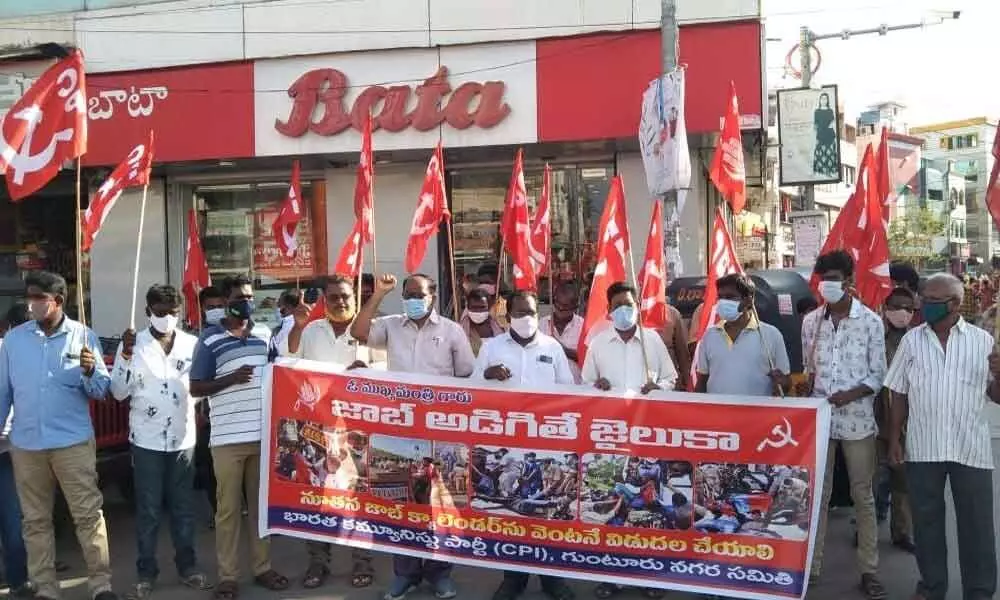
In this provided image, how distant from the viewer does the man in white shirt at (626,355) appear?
218 inches

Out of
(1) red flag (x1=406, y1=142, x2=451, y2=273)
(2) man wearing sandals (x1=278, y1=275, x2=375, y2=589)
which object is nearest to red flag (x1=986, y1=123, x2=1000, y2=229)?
(2) man wearing sandals (x1=278, y1=275, x2=375, y2=589)

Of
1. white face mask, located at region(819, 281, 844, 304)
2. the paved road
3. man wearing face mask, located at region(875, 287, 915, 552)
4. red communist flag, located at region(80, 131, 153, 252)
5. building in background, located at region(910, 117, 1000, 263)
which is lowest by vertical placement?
the paved road

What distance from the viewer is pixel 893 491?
6.39 metres

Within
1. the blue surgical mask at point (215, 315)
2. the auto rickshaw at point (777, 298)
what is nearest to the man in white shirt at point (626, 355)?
the auto rickshaw at point (777, 298)

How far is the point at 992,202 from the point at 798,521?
1.97 m

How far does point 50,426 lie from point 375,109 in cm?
816

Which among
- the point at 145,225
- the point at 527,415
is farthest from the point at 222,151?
the point at 527,415

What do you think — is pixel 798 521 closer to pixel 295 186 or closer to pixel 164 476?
pixel 164 476

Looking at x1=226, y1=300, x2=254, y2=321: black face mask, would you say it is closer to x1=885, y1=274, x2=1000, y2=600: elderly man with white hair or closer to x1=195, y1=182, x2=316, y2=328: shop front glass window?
x1=885, y1=274, x2=1000, y2=600: elderly man with white hair

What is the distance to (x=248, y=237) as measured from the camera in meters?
15.0

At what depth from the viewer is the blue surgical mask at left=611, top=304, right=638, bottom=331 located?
5.53m

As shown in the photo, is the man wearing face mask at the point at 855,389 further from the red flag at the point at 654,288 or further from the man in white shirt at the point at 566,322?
the man in white shirt at the point at 566,322

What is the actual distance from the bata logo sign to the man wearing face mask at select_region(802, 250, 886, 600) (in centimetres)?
756

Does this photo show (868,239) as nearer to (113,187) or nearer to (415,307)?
(415,307)
